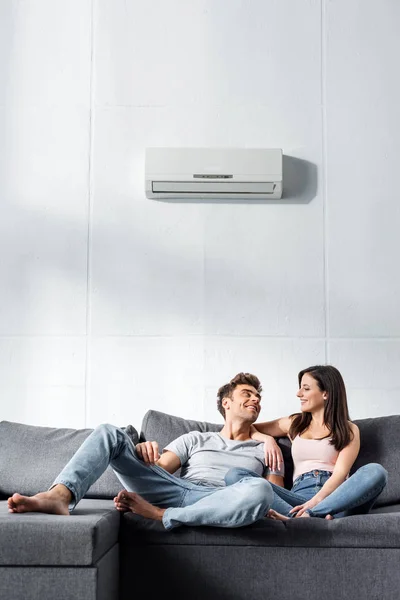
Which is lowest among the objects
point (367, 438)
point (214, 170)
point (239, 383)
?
point (367, 438)

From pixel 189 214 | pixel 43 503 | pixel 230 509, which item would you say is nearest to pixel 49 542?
pixel 43 503

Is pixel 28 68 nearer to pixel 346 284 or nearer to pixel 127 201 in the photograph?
pixel 127 201

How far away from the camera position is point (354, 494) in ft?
9.86

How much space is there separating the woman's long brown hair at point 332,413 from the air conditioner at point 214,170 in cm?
113

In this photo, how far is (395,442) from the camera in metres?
3.61

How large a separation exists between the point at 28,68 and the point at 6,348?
159 cm

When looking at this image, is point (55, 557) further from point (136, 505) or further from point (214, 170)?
A: point (214, 170)

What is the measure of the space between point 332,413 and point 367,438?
232 millimetres

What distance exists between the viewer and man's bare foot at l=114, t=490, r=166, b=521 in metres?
2.95

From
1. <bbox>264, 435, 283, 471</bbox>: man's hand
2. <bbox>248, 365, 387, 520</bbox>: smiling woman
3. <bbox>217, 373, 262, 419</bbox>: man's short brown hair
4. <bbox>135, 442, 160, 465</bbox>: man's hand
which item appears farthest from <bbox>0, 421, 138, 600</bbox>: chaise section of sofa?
<bbox>217, 373, 262, 419</bbox>: man's short brown hair

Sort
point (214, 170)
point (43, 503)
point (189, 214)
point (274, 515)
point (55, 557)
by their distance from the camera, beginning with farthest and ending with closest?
point (189, 214) < point (214, 170) < point (274, 515) < point (43, 503) < point (55, 557)

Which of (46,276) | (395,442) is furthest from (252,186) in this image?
(395,442)

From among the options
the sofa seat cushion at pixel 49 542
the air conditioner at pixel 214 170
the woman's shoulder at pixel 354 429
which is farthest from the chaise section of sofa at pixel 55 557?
the air conditioner at pixel 214 170

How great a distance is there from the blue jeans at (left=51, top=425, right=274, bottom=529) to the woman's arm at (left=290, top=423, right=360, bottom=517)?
293mm
